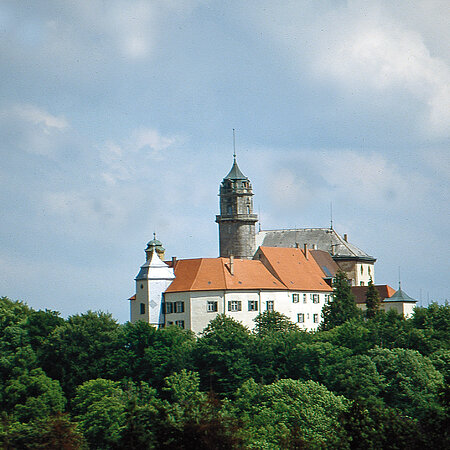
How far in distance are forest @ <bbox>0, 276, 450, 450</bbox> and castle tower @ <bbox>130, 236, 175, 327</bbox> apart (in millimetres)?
4666

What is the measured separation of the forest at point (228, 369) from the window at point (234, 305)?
2.27 metres

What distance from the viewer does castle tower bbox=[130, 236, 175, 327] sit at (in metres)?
108

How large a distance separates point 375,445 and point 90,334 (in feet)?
160

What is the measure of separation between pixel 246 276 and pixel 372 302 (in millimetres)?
14949

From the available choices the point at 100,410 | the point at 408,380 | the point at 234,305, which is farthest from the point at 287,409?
the point at 234,305

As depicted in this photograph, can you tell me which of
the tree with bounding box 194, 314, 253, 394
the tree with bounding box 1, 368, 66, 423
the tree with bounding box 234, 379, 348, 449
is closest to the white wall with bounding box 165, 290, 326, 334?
the tree with bounding box 194, 314, 253, 394

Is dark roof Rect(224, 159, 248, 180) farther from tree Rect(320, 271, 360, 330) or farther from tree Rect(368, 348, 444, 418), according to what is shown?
tree Rect(368, 348, 444, 418)

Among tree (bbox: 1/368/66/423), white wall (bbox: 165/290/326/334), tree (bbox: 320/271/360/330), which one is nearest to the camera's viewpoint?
tree (bbox: 1/368/66/423)

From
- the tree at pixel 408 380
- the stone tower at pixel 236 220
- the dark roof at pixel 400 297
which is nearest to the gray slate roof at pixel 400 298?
the dark roof at pixel 400 297

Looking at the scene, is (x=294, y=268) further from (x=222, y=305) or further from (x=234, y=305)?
(x=222, y=305)

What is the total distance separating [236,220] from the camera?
414 feet

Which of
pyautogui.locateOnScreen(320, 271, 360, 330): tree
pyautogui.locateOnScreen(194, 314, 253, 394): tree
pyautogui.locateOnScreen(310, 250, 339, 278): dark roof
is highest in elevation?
pyautogui.locateOnScreen(310, 250, 339, 278): dark roof

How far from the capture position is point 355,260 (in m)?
135

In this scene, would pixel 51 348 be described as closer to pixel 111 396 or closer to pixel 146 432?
pixel 111 396
